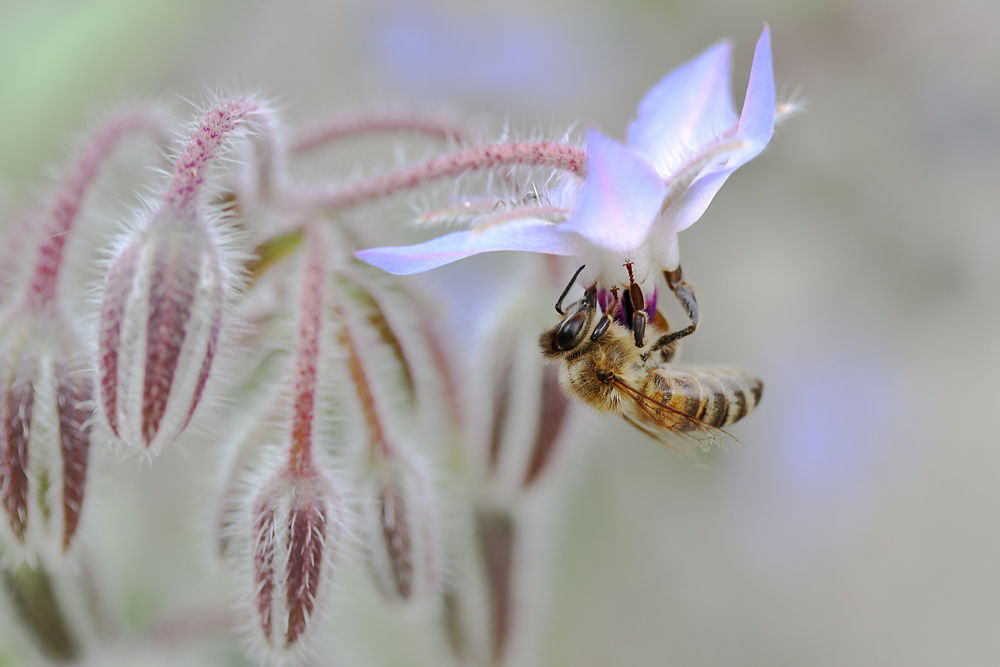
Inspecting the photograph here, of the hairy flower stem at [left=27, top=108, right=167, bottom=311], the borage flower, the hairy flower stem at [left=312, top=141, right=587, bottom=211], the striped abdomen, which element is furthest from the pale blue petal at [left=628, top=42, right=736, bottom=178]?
the hairy flower stem at [left=27, top=108, right=167, bottom=311]

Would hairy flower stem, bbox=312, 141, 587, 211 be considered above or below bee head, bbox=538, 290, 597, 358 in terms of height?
above

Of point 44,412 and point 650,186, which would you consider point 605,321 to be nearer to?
point 650,186

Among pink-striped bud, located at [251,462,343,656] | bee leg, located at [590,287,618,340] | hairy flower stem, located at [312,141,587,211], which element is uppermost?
hairy flower stem, located at [312,141,587,211]

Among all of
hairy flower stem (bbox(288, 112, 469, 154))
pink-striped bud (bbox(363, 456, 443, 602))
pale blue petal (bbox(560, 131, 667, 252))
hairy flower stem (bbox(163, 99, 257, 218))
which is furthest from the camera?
hairy flower stem (bbox(288, 112, 469, 154))

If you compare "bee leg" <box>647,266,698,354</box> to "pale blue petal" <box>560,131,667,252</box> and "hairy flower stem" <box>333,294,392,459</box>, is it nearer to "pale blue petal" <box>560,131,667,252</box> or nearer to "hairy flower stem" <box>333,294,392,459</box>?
"pale blue petal" <box>560,131,667,252</box>

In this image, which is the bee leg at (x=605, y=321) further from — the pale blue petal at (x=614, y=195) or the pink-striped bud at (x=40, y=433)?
the pink-striped bud at (x=40, y=433)

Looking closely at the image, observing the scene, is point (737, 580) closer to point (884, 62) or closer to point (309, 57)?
point (884, 62)

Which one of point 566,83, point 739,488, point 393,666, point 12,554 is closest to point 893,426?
point 739,488
